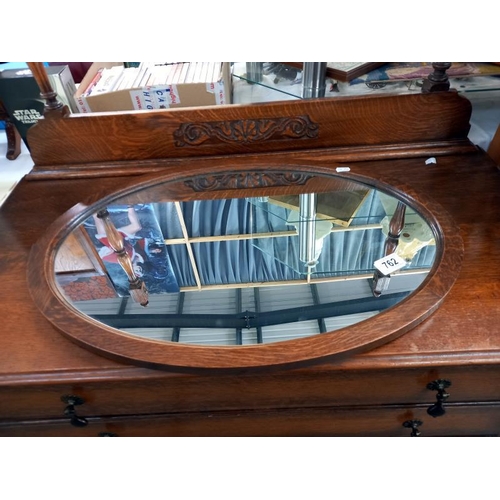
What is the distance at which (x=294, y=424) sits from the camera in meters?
0.62

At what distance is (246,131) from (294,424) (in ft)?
1.74

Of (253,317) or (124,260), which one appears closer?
(253,317)

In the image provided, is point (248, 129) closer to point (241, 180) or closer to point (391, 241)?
point (241, 180)

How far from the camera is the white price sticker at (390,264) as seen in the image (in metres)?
0.59

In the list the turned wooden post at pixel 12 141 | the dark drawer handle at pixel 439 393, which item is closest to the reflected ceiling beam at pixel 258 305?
the dark drawer handle at pixel 439 393

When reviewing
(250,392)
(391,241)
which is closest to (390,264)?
(391,241)

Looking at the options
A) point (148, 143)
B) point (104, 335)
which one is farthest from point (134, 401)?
point (148, 143)

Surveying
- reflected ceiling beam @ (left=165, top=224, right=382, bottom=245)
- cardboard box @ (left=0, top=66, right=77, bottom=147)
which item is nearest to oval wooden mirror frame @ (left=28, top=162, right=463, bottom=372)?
reflected ceiling beam @ (left=165, top=224, right=382, bottom=245)

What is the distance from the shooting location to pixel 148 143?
782 millimetres

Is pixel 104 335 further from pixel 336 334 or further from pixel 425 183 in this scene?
pixel 425 183

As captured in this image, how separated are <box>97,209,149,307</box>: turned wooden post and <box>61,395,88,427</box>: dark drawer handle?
15 cm

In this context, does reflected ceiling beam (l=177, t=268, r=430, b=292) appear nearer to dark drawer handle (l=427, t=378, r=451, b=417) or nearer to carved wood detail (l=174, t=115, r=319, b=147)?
dark drawer handle (l=427, t=378, r=451, b=417)

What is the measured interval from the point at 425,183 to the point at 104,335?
23.3 inches

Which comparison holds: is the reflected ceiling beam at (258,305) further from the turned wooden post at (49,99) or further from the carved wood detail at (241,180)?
the turned wooden post at (49,99)
